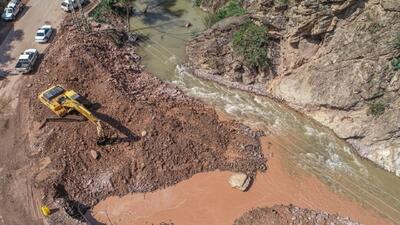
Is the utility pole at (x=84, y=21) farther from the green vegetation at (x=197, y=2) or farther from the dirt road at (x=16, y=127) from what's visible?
the green vegetation at (x=197, y=2)

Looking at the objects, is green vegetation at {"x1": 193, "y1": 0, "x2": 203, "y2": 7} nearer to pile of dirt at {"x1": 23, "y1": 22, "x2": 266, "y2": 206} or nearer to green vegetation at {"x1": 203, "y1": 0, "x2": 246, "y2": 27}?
green vegetation at {"x1": 203, "y1": 0, "x2": 246, "y2": 27}

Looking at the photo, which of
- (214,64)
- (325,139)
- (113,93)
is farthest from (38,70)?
(325,139)

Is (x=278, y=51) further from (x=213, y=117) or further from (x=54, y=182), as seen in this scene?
(x=54, y=182)

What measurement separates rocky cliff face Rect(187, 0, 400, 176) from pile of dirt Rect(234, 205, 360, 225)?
758cm

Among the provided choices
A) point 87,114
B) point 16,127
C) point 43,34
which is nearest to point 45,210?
point 87,114

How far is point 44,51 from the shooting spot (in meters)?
40.4

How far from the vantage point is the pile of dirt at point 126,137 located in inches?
1225

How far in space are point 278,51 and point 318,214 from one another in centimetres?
1603

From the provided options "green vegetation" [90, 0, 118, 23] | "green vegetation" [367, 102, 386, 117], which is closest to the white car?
"green vegetation" [90, 0, 118, 23]

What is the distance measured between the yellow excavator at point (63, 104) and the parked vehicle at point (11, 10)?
1431cm

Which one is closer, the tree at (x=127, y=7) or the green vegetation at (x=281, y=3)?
the green vegetation at (x=281, y=3)

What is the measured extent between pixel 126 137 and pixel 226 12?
18202 millimetres

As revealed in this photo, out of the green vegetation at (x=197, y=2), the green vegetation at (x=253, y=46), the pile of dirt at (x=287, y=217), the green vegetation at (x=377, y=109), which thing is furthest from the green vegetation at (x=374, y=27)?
the green vegetation at (x=197, y=2)

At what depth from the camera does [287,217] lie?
29969 millimetres
